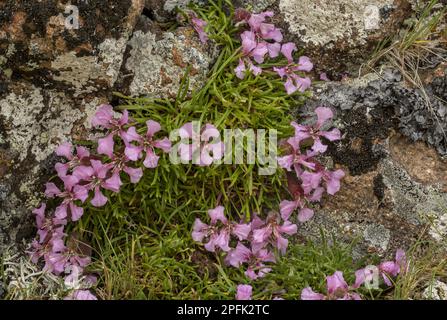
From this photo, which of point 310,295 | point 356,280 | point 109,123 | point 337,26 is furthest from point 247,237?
point 337,26

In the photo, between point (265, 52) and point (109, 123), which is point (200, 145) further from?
point (265, 52)

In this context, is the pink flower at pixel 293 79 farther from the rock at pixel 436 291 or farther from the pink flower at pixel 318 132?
the rock at pixel 436 291

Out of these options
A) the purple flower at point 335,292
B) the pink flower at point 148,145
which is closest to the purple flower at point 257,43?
the pink flower at point 148,145

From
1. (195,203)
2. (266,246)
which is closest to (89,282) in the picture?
(195,203)

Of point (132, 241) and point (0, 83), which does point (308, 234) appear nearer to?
point (132, 241)

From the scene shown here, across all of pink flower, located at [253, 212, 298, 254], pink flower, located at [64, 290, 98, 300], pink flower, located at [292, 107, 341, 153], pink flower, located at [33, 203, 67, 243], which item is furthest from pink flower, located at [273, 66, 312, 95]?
pink flower, located at [64, 290, 98, 300]
